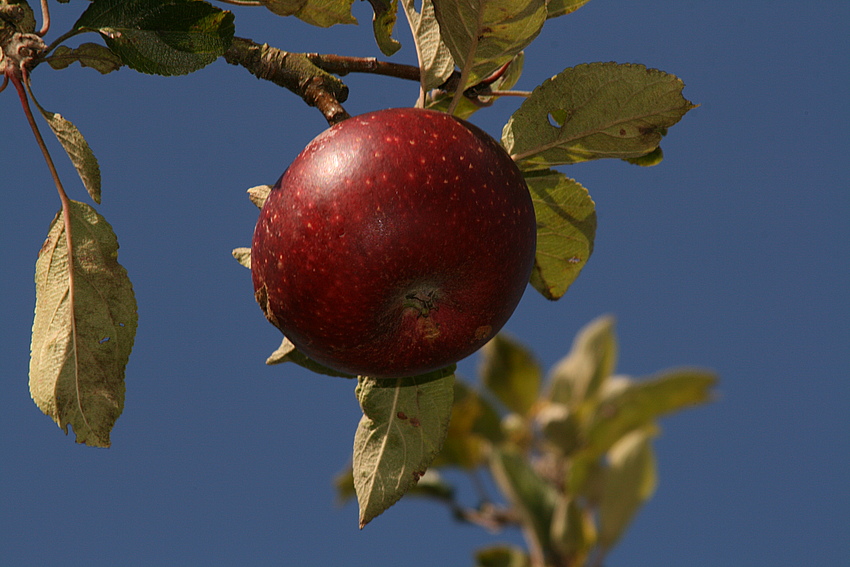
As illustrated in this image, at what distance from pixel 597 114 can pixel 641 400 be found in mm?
3969

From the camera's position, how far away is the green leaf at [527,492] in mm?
4617

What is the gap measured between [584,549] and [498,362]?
53.3 inches

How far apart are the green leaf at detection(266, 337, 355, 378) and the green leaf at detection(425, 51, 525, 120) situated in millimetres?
578

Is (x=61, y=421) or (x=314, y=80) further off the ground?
(x=314, y=80)

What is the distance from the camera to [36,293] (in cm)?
166

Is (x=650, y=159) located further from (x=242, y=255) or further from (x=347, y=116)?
(x=242, y=255)

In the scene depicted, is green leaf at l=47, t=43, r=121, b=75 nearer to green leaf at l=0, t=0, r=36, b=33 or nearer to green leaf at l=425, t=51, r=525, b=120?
green leaf at l=0, t=0, r=36, b=33

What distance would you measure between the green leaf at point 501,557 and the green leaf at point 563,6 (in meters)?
3.80

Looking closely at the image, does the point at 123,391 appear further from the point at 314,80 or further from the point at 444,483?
the point at 444,483

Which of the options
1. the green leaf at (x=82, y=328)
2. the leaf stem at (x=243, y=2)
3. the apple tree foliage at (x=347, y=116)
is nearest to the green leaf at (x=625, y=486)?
the apple tree foliage at (x=347, y=116)

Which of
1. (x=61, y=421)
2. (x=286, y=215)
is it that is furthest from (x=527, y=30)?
(x=61, y=421)

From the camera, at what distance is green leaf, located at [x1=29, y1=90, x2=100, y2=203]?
5.08ft

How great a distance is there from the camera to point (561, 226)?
1873mm

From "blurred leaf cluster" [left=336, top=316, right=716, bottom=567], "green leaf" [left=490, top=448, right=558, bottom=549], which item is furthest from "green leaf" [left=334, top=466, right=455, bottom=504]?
"green leaf" [left=490, top=448, right=558, bottom=549]
